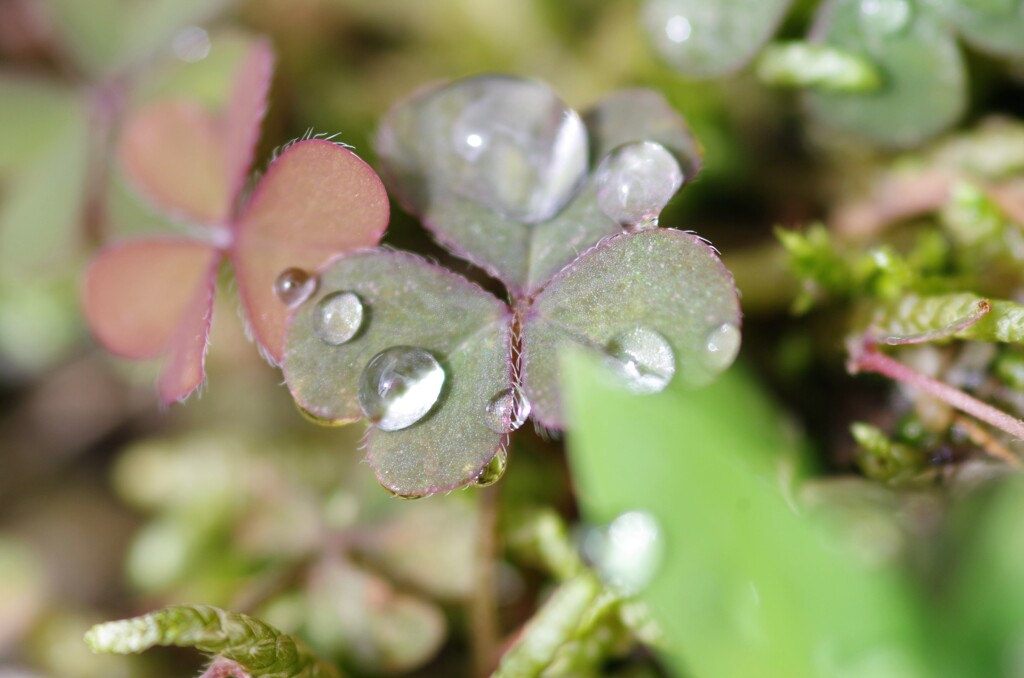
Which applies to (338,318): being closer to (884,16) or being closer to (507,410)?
(507,410)

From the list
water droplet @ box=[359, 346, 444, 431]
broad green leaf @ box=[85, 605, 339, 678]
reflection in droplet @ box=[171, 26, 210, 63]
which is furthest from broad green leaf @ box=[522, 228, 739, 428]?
reflection in droplet @ box=[171, 26, 210, 63]

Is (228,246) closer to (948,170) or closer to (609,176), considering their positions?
Result: (609,176)

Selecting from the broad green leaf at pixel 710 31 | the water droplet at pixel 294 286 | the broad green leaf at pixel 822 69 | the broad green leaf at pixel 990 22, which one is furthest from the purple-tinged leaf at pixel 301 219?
the broad green leaf at pixel 990 22

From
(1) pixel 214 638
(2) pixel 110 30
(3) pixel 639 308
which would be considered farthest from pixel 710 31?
(2) pixel 110 30

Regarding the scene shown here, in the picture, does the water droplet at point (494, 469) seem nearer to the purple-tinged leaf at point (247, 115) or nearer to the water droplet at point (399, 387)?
the water droplet at point (399, 387)

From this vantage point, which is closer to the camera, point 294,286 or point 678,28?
point 294,286
